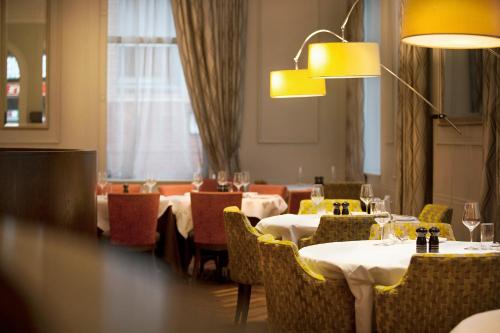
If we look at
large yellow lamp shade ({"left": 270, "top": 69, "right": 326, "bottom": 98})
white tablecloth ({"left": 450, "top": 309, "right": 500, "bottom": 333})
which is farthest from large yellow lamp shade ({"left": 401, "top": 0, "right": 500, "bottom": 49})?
large yellow lamp shade ({"left": 270, "top": 69, "right": 326, "bottom": 98})

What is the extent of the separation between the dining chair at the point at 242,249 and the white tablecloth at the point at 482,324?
3265 millimetres

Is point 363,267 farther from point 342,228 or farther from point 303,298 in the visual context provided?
point 342,228

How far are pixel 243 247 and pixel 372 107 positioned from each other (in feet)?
16.1

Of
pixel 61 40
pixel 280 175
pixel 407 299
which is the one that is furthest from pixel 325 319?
pixel 61 40

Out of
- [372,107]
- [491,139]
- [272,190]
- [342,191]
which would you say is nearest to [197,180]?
[272,190]

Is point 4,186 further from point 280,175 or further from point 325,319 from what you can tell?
point 280,175

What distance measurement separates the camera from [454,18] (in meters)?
2.86

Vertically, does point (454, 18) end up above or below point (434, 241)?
above

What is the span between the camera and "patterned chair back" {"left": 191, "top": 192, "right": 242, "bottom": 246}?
7324mm

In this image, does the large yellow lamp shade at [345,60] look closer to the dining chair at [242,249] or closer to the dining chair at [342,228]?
the dining chair at [342,228]

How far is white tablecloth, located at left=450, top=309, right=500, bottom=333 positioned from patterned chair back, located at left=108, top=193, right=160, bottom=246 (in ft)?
18.0

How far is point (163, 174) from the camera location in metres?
10.5

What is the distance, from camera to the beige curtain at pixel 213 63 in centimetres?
1030

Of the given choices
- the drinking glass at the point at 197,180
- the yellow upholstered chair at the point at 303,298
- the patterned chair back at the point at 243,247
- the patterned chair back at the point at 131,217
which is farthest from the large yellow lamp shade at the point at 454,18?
the drinking glass at the point at 197,180
